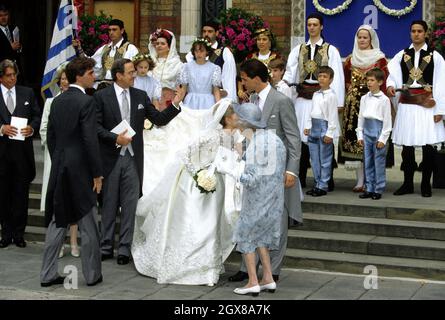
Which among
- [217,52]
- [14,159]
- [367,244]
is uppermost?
[217,52]


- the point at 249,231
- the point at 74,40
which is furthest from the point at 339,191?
the point at 74,40

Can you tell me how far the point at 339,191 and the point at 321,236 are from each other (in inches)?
59.0

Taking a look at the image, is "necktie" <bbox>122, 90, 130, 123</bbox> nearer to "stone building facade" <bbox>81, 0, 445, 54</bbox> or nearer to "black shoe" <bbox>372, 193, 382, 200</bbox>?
"black shoe" <bbox>372, 193, 382, 200</bbox>

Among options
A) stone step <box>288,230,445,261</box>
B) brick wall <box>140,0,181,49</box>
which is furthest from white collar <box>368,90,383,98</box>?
brick wall <box>140,0,181,49</box>

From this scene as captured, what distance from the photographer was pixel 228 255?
9.84 metres

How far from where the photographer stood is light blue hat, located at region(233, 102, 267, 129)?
8.82m

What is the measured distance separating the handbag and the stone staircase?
1.80ft

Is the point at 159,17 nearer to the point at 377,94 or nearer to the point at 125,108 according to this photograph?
the point at 377,94

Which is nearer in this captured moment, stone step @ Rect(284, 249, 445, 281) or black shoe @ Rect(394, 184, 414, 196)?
stone step @ Rect(284, 249, 445, 281)

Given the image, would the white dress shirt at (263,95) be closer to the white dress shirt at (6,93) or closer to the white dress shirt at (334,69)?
the white dress shirt at (334,69)

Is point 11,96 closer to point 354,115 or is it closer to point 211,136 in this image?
point 211,136

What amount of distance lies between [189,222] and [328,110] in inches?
111

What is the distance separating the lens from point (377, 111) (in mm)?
11461

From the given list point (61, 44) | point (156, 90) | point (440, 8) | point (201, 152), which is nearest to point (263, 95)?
point (201, 152)
